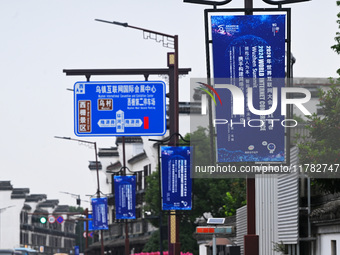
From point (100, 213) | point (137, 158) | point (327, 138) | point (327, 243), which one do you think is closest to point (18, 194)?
→ point (137, 158)

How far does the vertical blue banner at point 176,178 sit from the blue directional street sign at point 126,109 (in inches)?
213

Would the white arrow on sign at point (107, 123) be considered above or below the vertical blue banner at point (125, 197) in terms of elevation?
above

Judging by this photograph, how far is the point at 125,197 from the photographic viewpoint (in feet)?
171

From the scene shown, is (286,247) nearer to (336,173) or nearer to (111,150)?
(336,173)

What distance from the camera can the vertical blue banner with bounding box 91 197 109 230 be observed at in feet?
240

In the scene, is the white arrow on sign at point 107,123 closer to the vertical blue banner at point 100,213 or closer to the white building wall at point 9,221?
the vertical blue banner at point 100,213

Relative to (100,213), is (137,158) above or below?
above

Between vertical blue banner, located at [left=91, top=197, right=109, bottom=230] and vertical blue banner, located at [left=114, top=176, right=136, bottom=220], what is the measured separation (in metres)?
20.2

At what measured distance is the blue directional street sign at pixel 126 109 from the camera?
36.6 m

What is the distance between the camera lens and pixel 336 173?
58.8ft

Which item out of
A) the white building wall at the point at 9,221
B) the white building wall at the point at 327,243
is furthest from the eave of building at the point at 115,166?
the white building wall at the point at 327,243

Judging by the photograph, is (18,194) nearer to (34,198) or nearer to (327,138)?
(34,198)

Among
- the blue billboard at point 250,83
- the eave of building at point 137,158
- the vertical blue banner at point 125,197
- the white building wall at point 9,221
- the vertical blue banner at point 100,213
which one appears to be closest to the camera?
the blue billboard at point 250,83

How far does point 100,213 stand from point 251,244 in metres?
57.0
